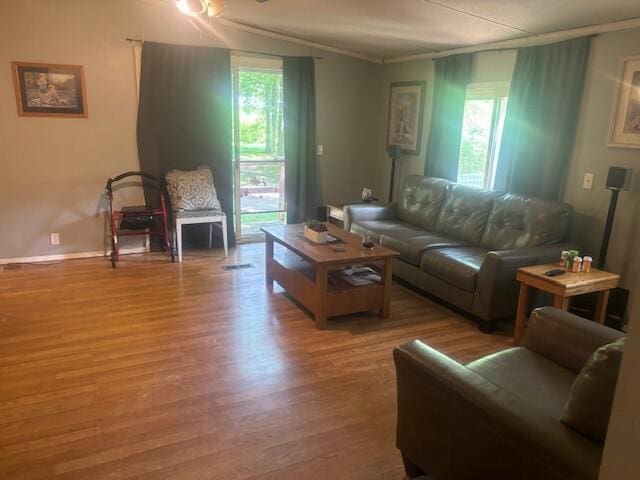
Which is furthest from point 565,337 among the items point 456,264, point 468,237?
point 468,237

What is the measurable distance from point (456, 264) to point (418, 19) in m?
1.96

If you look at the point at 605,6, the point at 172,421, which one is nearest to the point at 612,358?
the point at 172,421

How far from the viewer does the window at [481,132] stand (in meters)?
4.41

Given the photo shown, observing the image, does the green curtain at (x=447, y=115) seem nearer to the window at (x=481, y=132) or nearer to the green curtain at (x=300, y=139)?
the window at (x=481, y=132)

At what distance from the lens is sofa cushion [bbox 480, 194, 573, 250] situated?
3500mm

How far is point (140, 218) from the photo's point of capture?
4.59 m

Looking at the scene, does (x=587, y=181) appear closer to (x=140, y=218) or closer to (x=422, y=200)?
(x=422, y=200)

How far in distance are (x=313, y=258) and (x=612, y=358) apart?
212 centimetres

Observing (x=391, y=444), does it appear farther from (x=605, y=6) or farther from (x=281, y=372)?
(x=605, y=6)

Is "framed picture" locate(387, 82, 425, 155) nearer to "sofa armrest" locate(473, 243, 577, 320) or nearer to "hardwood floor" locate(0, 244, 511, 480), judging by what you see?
"hardwood floor" locate(0, 244, 511, 480)

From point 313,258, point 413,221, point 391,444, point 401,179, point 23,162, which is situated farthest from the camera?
point 401,179

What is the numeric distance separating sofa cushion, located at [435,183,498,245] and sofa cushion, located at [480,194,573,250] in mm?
79

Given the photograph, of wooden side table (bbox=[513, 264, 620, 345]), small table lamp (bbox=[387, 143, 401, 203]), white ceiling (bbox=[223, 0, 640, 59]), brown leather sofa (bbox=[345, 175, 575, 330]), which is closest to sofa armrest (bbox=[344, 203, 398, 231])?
brown leather sofa (bbox=[345, 175, 575, 330])

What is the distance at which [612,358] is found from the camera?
1.28 meters
